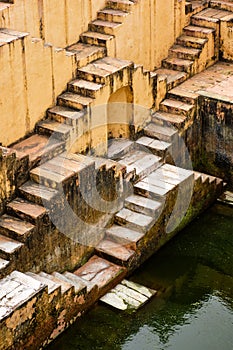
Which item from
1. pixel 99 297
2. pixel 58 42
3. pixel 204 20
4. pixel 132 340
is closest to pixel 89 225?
pixel 99 297

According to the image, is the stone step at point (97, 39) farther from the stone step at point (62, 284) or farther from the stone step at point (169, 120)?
the stone step at point (62, 284)

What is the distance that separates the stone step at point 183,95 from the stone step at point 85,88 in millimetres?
2409

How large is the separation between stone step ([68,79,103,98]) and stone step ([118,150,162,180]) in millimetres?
1456

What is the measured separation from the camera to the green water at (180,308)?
12648 mm

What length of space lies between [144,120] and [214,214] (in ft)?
7.09

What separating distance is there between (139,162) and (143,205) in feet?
3.60

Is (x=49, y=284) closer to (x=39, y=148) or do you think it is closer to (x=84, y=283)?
(x=84, y=283)

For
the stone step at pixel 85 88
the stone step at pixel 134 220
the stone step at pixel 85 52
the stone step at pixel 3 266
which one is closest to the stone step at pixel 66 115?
the stone step at pixel 85 88

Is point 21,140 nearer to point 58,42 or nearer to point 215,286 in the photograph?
point 58,42

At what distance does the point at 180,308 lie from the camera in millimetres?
→ 13438

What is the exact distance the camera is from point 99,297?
1341cm

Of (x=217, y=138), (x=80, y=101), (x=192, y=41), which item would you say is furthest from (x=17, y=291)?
(x=192, y=41)

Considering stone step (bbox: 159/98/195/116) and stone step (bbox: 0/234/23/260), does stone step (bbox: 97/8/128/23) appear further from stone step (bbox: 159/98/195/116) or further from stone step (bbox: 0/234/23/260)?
stone step (bbox: 0/234/23/260)

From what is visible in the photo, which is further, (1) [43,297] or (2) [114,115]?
(2) [114,115]
